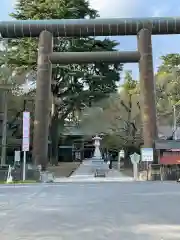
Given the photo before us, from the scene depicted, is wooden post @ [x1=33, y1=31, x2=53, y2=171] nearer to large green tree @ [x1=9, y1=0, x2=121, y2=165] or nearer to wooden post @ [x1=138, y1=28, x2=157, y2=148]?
wooden post @ [x1=138, y1=28, x2=157, y2=148]

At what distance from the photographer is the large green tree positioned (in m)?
47.2

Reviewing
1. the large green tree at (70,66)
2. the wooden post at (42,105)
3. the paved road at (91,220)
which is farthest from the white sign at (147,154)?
the large green tree at (70,66)

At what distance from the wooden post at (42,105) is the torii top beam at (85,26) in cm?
87

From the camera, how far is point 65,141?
71438 mm

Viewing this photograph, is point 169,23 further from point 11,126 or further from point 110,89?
point 11,126

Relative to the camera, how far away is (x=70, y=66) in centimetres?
4897

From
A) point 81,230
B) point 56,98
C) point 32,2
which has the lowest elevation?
point 81,230

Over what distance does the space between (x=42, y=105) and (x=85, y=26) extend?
745cm

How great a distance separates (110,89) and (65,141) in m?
24.1

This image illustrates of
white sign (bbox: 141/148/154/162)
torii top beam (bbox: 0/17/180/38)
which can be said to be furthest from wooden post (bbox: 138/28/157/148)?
torii top beam (bbox: 0/17/180/38)

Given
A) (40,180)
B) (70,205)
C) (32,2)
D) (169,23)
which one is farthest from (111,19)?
(70,205)

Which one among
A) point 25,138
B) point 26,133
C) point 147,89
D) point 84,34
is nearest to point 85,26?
point 84,34

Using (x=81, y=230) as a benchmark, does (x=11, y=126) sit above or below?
above

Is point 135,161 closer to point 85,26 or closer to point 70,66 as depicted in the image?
point 85,26
